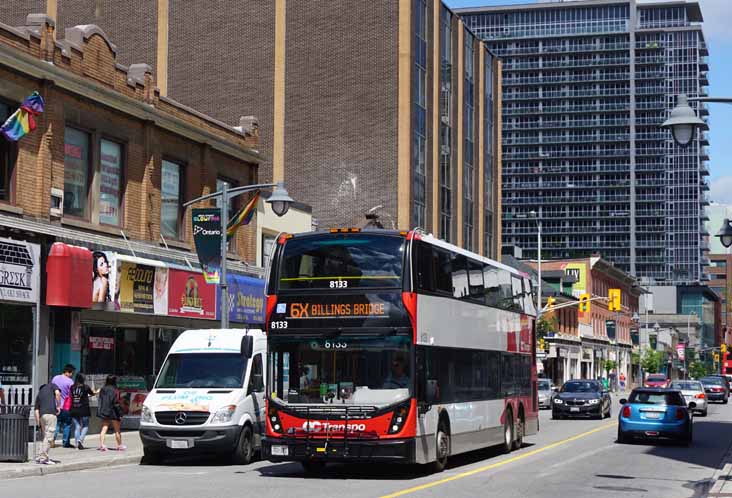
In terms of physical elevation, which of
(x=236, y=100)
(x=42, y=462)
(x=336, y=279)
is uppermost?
(x=236, y=100)

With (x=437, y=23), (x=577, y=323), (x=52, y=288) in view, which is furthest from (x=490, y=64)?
(x=52, y=288)

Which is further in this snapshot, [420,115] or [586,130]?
[586,130]

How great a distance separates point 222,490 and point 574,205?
16721cm

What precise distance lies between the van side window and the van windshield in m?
0.22

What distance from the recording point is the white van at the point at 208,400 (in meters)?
21.3

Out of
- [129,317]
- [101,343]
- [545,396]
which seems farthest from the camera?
[545,396]

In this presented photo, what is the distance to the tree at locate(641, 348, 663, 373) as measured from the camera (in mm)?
109588

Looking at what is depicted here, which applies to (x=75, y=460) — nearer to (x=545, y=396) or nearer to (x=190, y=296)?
(x=190, y=296)

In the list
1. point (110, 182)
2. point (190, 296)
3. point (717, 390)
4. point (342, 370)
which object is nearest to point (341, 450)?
point (342, 370)

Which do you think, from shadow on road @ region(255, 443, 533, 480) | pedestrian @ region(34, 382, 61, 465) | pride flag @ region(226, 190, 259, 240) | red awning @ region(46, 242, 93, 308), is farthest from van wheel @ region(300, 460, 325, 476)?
pride flag @ region(226, 190, 259, 240)

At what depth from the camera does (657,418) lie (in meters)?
28.2

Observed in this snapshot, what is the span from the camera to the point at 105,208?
30469 mm

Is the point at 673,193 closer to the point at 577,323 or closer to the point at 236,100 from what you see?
A: the point at 577,323

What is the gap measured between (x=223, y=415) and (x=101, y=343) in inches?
364
